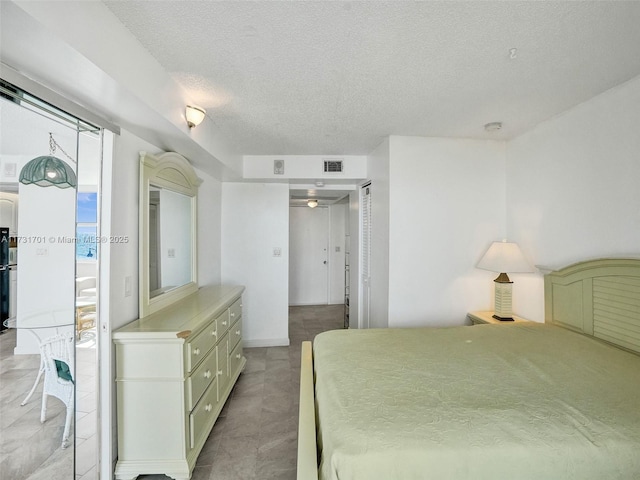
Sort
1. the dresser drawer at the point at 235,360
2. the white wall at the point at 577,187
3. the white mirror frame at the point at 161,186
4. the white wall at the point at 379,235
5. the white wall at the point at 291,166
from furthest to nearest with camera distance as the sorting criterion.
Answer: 1. the white wall at the point at 291,166
2. the white wall at the point at 379,235
3. the dresser drawer at the point at 235,360
4. the white mirror frame at the point at 161,186
5. the white wall at the point at 577,187

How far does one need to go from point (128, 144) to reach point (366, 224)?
2619 millimetres

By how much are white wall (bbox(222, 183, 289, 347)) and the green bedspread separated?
91.6 inches

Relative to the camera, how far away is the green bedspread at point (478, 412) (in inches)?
38.2

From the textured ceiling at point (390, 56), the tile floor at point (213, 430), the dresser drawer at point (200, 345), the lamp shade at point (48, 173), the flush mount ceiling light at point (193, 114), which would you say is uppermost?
the textured ceiling at point (390, 56)

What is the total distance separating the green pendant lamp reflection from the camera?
131 centimetres

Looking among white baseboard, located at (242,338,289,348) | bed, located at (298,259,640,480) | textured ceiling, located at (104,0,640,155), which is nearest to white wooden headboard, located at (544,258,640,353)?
bed, located at (298,259,640,480)

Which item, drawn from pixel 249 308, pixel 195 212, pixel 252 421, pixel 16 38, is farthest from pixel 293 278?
pixel 16 38

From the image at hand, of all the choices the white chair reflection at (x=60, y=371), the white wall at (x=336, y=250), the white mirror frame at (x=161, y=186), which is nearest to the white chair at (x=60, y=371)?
the white chair reflection at (x=60, y=371)

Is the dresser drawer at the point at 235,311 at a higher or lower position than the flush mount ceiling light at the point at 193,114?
lower

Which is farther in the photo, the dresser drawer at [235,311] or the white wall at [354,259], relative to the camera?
the white wall at [354,259]

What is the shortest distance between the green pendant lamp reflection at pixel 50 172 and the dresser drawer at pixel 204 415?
1.49 meters

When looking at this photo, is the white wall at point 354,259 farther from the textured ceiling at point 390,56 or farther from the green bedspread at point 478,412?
the green bedspread at point 478,412

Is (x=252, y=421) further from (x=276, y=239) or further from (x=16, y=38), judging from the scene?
(x=16, y=38)

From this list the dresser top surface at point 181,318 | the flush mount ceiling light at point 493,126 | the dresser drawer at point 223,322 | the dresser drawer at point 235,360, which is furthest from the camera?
the dresser drawer at point 235,360
